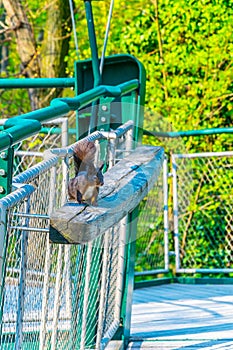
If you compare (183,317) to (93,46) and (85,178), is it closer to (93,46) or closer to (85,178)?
(93,46)

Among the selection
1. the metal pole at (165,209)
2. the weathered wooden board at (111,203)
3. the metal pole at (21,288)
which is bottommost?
the metal pole at (165,209)

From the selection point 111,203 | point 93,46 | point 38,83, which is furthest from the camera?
point 38,83

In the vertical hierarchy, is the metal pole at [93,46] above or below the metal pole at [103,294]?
above

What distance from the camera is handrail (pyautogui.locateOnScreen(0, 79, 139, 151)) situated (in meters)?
2.22

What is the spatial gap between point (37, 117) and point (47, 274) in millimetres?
457

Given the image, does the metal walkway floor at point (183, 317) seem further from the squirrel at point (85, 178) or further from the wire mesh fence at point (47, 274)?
the squirrel at point (85, 178)

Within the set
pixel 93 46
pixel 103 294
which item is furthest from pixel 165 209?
pixel 103 294

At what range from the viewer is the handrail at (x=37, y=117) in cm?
222

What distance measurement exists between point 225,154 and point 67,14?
396cm

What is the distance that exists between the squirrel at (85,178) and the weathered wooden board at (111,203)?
4cm

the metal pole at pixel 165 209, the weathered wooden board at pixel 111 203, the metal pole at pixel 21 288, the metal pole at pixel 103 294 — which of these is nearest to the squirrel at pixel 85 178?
the weathered wooden board at pixel 111 203

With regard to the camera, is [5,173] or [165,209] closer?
[5,173]

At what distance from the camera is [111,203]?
109 inches

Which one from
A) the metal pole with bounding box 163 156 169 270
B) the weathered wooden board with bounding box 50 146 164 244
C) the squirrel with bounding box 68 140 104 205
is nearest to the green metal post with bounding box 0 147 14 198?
the weathered wooden board with bounding box 50 146 164 244
